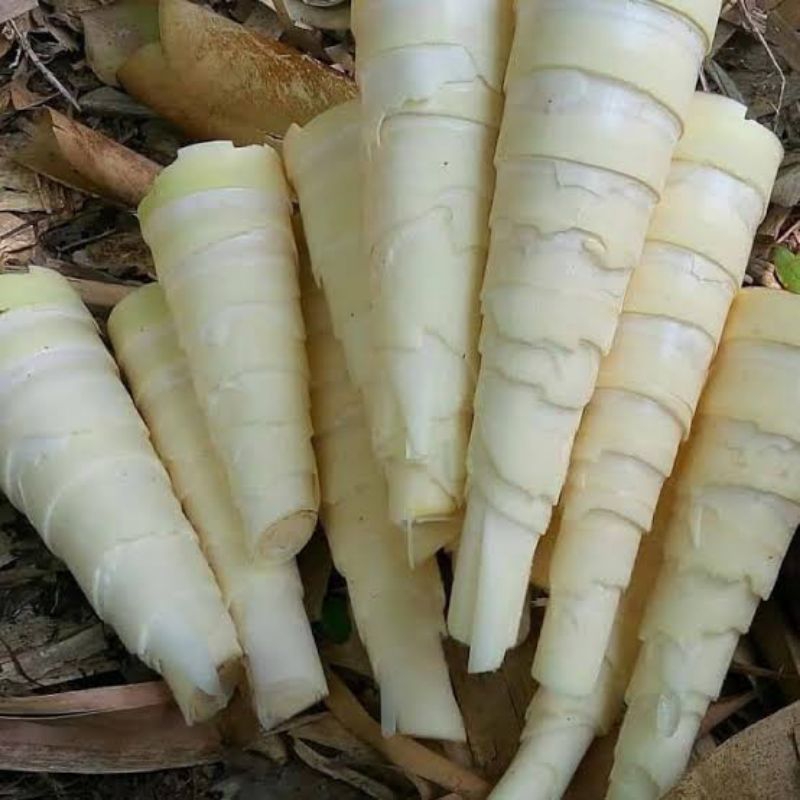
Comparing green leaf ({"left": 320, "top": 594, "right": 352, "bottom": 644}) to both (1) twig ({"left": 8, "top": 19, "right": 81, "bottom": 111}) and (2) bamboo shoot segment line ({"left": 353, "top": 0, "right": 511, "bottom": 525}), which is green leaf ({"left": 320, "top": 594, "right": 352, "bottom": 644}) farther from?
(1) twig ({"left": 8, "top": 19, "right": 81, "bottom": 111})

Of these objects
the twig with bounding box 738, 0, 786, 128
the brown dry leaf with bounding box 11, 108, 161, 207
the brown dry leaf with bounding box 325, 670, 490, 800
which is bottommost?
the brown dry leaf with bounding box 325, 670, 490, 800

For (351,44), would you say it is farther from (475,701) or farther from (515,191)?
(475,701)

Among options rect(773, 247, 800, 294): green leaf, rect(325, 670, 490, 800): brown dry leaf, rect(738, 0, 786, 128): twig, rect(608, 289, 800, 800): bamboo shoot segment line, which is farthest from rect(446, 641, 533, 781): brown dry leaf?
rect(738, 0, 786, 128): twig

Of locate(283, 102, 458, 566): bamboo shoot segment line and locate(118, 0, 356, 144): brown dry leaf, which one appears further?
locate(118, 0, 356, 144): brown dry leaf

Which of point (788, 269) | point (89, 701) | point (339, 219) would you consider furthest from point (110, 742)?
point (788, 269)

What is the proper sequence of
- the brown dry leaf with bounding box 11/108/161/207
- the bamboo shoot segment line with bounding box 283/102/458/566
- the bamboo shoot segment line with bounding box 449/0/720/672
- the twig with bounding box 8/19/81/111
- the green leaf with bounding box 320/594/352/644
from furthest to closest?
1. the twig with bounding box 8/19/81/111
2. the brown dry leaf with bounding box 11/108/161/207
3. the green leaf with bounding box 320/594/352/644
4. the bamboo shoot segment line with bounding box 283/102/458/566
5. the bamboo shoot segment line with bounding box 449/0/720/672

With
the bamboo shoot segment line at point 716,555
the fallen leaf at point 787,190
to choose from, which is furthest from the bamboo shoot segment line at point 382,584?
the fallen leaf at point 787,190
